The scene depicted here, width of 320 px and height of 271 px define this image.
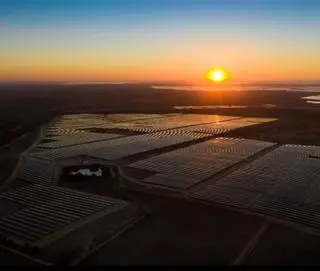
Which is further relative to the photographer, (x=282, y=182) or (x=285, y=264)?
(x=282, y=182)

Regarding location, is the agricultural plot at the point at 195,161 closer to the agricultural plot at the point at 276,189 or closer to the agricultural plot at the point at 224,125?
the agricultural plot at the point at 276,189

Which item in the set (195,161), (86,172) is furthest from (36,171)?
(195,161)

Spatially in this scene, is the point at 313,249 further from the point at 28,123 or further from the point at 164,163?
the point at 28,123

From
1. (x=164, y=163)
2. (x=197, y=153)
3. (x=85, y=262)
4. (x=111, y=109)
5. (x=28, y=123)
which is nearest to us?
(x=85, y=262)

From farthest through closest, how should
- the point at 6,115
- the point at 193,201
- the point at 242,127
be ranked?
the point at 6,115 < the point at 242,127 < the point at 193,201

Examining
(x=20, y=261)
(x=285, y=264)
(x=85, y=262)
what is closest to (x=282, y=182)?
(x=285, y=264)

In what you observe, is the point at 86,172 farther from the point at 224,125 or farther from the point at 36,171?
the point at 224,125

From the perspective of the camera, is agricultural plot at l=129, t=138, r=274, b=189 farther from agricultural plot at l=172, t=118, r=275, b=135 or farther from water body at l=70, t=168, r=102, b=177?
agricultural plot at l=172, t=118, r=275, b=135
